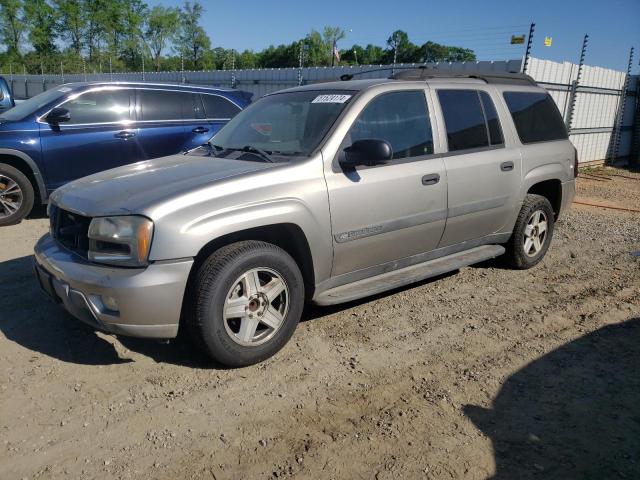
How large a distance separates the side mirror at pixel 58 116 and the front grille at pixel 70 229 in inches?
140

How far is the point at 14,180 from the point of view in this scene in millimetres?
6539

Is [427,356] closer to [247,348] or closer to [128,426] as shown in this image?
[247,348]

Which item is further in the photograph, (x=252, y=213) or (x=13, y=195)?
(x=13, y=195)

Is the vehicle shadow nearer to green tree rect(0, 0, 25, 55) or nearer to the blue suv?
the blue suv

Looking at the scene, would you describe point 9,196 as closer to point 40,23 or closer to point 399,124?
point 399,124

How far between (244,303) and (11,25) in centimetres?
7133

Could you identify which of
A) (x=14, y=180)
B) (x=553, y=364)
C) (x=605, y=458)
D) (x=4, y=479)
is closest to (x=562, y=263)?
(x=553, y=364)

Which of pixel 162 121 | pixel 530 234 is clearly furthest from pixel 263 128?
pixel 162 121

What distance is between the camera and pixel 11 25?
197ft

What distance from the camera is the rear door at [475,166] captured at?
4363 mm

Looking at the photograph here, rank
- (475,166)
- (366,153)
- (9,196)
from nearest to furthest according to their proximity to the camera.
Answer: (366,153), (475,166), (9,196)

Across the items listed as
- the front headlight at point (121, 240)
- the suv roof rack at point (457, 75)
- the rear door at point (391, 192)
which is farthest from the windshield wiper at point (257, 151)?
the suv roof rack at point (457, 75)

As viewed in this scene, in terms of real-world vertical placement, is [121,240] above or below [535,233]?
above

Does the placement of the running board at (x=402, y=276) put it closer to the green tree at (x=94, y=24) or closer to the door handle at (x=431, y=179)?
the door handle at (x=431, y=179)
